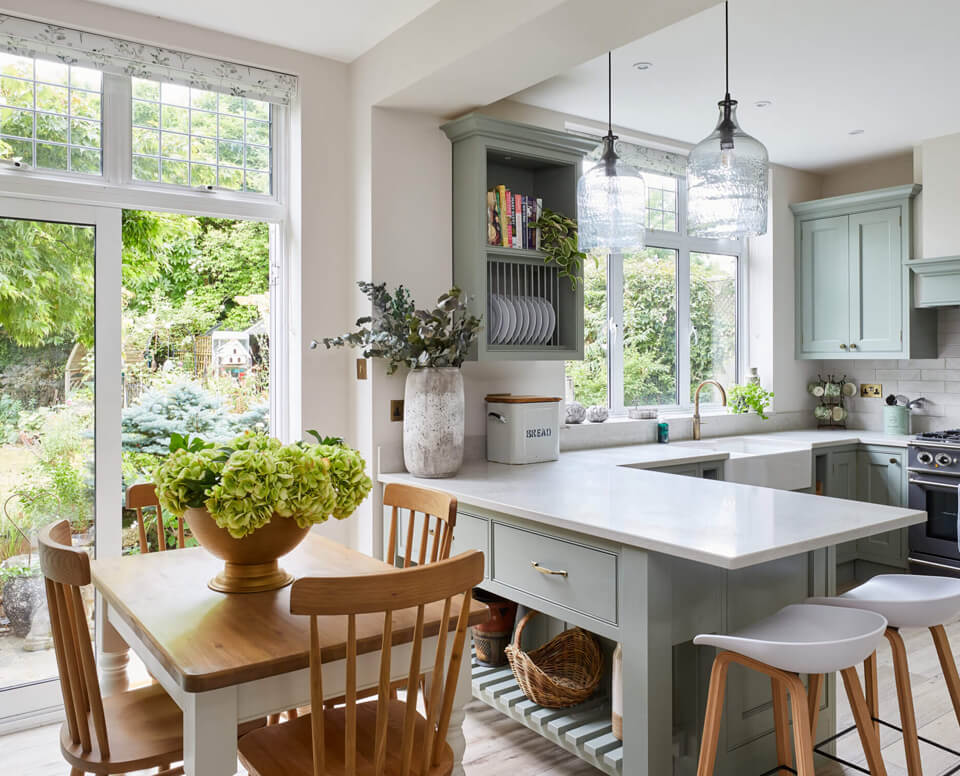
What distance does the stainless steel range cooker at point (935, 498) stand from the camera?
13.9ft

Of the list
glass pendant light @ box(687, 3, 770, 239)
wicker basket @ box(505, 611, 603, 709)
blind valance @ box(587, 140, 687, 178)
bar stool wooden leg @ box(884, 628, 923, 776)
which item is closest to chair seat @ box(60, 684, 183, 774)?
wicker basket @ box(505, 611, 603, 709)

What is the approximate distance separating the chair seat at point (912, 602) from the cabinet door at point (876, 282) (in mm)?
3110

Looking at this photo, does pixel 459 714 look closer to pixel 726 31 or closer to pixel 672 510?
pixel 672 510

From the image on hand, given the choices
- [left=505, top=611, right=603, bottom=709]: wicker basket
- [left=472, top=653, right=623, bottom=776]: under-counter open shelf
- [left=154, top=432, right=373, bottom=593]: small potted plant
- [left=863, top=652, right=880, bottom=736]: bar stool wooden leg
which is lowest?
[left=472, top=653, right=623, bottom=776]: under-counter open shelf

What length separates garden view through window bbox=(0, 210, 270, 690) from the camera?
9.27 feet

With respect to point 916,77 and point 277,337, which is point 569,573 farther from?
point 916,77

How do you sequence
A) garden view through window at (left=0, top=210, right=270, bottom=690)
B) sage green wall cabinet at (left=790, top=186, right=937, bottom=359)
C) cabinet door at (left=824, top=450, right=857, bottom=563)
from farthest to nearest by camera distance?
sage green wall cabinet at (left=790, top=186, right=937, bottom=359)
cabinet door at (left=824, top=450, right=857, bottom=563)
garden view through window at (left=0, top=210, right=270, bottom=690)

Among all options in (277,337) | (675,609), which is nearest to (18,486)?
(277,337)

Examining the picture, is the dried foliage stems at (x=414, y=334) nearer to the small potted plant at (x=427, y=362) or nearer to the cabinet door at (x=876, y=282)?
the small potted plant at (x=427, y=362)

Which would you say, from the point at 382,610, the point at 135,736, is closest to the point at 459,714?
the point at 382,610

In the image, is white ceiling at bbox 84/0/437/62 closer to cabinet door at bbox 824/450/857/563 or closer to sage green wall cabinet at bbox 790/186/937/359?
sage green wall cabinet at bbox 790/186/937/359

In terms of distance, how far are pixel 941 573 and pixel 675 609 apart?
323cm

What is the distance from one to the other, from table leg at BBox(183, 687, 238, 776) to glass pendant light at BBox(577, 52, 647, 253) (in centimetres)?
224

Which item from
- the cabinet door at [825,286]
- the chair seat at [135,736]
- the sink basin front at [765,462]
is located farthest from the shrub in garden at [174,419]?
the cabinet door at [825,286]
